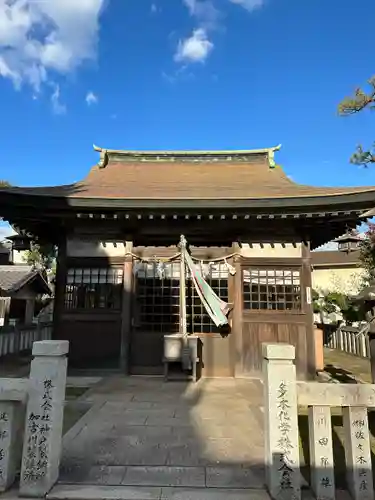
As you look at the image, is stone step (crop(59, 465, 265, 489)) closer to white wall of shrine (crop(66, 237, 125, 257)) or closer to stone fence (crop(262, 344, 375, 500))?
stone fence (crop(262, 344, 375, 500))

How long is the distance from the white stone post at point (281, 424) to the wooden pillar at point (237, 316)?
17.0 feet

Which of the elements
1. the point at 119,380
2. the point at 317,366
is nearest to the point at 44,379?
the point at 119,380

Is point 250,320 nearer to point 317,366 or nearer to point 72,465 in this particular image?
point 317,366

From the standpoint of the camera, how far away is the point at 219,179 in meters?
11.0

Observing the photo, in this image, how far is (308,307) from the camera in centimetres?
873

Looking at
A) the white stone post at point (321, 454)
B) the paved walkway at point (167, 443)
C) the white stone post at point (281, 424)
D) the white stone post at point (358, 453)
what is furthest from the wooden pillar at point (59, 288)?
the white stone post at point (358, 453)

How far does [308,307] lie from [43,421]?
686 centimetres

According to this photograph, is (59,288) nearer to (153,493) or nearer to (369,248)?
(153,493)

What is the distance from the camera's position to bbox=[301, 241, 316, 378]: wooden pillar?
8.53 metres

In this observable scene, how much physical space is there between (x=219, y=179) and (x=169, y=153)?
8.43 feet

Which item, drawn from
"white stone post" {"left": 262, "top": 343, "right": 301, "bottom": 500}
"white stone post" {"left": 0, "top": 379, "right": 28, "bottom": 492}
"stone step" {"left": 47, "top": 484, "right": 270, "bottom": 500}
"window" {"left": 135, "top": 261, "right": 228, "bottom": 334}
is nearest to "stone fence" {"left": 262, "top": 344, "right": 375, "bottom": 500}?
"white stone post" {"left": 262, "top": 343, "right": 301, "bottom": 500}

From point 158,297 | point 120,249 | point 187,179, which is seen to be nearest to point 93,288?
point 120,249

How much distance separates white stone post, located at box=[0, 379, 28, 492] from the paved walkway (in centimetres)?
52

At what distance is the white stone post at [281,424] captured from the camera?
325 cm
